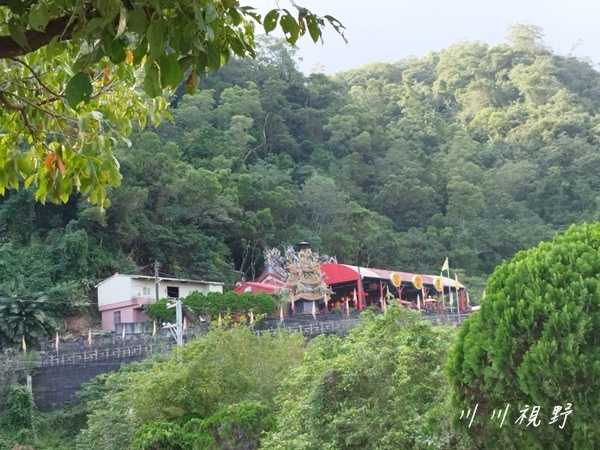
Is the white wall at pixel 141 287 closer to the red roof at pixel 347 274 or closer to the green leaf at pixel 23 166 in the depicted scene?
the red roof at pixel 347 274

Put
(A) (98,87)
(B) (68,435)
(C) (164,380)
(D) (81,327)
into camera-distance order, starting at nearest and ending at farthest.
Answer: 1. (A) (98,87)
2. (C) (164,380)
3. (B) (68,435)
4. (D) (81,327)

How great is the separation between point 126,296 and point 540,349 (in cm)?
2004

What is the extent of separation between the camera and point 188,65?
2033mm

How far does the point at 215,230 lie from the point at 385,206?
37.5 feet

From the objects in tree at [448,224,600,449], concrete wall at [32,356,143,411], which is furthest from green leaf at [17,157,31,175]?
concrete wall at [32,356,143,411]

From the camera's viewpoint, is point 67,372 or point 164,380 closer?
point 164,380

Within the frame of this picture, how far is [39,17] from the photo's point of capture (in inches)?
80.2

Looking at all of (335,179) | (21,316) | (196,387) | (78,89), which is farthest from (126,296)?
(78,89)

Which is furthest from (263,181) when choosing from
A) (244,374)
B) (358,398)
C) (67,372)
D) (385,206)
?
(358,398)

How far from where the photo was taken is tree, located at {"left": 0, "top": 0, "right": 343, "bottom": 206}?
1.96 metres

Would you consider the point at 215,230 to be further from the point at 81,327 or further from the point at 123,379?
the point at 123,379

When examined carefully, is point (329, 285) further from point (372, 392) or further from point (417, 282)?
point (372, 392)

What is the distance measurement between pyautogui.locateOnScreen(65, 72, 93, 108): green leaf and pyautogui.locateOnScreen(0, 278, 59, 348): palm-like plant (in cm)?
1856

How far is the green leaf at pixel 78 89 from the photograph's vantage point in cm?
200
